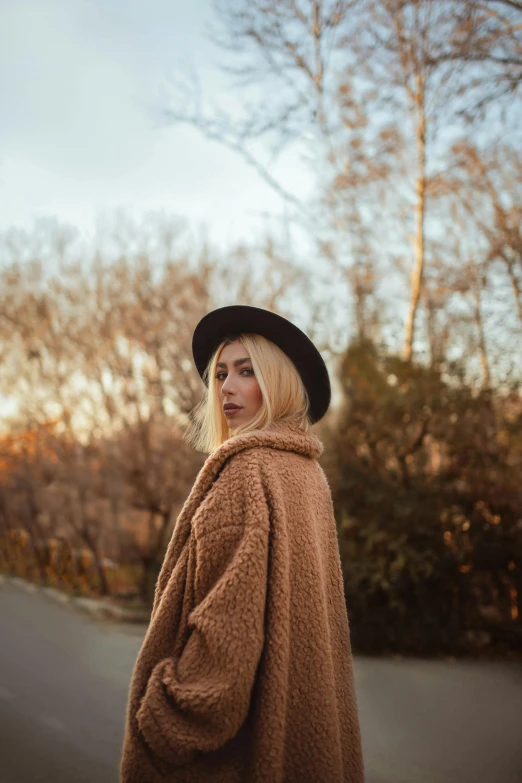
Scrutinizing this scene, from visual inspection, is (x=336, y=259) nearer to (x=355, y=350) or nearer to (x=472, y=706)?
(x=355, y=350)

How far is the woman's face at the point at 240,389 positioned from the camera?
2.03 meters

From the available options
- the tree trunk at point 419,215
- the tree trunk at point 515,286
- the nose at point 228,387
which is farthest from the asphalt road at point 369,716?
the tree trunk at point 515,286

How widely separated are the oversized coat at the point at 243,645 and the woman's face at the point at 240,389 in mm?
215

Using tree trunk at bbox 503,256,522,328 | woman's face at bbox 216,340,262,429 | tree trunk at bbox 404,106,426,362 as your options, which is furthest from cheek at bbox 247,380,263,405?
tree trunk at bbox 503,256,522,328

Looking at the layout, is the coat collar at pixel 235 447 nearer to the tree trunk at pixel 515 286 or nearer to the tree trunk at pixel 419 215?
the tree trunk at pixel 419 215

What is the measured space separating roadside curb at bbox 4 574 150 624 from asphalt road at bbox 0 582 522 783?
1655 mm

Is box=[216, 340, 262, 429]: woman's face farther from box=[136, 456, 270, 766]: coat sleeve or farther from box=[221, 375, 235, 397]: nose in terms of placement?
box=[136, 456, 270, 766]: coat sleeve

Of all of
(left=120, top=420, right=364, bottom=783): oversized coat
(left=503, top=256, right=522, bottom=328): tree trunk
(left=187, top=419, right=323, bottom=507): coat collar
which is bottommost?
(left=120, top=420, right=364, bottom=783): oversized coat

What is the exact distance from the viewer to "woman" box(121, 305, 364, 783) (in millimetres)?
1536

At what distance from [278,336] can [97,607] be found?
906 centimetres

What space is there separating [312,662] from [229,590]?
0.36m

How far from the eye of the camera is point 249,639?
5.12 feet

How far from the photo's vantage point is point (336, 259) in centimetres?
1112

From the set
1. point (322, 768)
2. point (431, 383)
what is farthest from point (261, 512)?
point (431, 383)
